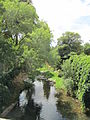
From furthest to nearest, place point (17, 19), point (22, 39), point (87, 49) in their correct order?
point (87, 49) < point (22, 39) < point (17, 19)

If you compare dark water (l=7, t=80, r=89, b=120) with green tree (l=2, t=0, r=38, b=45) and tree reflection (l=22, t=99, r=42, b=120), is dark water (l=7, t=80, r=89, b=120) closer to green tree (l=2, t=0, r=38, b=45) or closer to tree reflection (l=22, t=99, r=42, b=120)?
tree reflection (l=22, t=99, r=42, b=120)

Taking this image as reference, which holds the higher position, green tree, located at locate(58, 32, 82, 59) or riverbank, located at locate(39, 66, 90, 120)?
green tree, located at locate(58, 32, 82, 59)

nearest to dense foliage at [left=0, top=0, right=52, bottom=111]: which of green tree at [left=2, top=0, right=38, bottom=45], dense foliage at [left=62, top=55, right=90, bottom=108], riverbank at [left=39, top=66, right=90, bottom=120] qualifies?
green tree at [left=2, top=0, right=38, bottom=45]

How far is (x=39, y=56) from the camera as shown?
1473 cm

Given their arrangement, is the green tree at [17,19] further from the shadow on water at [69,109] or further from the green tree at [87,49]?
the green tree at [87,49]

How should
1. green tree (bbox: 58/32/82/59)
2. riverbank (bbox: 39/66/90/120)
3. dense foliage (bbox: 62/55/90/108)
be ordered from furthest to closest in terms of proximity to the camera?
1. green tree (bbox: 58/32/82/59)
2. dense foliage (bbox: 62/55/90/108)
3. riverbank (bbox: 39/66/90/120)

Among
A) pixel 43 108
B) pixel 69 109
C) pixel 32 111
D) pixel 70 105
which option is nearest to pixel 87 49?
pixel 70 105

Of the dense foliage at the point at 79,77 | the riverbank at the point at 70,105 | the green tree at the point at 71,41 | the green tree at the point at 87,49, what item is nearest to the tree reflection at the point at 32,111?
the riverbank at the point at 70,105

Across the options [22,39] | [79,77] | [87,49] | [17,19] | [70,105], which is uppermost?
[17,19]

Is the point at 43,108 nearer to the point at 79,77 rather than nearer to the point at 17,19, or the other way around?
the point at 79,77

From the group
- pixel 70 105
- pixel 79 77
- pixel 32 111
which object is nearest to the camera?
pixel 32 111

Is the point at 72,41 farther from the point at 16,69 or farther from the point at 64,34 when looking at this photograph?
the point at 16,69

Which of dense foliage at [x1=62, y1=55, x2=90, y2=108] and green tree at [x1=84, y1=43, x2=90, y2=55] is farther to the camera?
green tree at [x1=84, y1=43, x2=90, y2=55]

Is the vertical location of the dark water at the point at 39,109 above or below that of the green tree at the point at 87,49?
below
